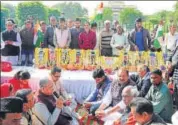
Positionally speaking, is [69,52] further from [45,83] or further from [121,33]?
[45,83]

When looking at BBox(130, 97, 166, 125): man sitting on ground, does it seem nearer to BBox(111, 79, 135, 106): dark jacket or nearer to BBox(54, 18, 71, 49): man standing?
BBox(111, 79, 135, 106): dark jacket

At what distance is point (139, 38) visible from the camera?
9.11 metres

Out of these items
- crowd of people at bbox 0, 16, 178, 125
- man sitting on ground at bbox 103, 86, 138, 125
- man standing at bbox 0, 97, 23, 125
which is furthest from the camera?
man sitting on ground at bbox 103, 86, 138, 125

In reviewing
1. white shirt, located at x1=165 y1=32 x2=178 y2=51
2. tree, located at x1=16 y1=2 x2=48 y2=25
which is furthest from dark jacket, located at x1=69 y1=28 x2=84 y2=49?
tree, located at x1=16 y1=2 x2=48 y2=25

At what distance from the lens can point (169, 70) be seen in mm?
6480

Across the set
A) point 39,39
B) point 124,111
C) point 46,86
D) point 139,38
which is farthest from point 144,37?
point 46,86

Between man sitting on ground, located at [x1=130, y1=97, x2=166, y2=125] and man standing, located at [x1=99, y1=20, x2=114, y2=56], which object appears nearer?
man sitting on ground, located at [x1=130, y1=97, x2=166, y2=125]

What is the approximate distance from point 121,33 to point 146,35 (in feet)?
2.05

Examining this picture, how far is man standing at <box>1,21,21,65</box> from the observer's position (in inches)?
348

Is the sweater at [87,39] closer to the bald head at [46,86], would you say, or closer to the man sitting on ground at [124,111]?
the man sitting on ground at [124,111]

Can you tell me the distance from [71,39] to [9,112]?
667 cm

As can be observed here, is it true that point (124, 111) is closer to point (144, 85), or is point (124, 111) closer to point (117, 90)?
point (117, 90)

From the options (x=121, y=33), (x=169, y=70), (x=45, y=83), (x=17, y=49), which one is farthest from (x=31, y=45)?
(x=45, y=83)

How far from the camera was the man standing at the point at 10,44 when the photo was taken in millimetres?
8836
